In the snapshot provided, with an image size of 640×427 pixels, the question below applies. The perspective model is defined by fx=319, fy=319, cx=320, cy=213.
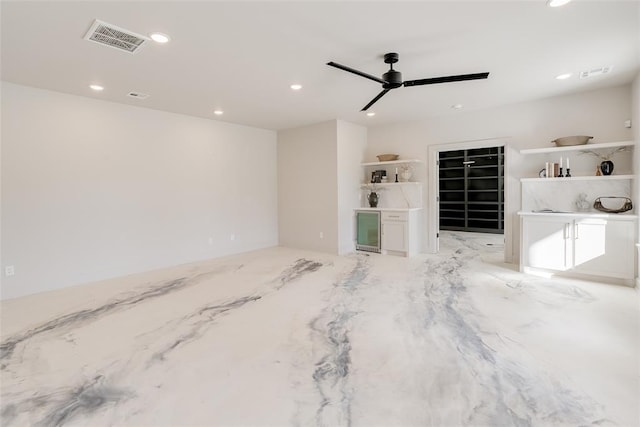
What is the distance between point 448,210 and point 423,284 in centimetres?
631

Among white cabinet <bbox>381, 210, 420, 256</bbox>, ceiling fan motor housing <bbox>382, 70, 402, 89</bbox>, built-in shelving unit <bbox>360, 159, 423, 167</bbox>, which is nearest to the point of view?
ceiling fan motor housing <bbox>382, 70, 402, 89</bbox>

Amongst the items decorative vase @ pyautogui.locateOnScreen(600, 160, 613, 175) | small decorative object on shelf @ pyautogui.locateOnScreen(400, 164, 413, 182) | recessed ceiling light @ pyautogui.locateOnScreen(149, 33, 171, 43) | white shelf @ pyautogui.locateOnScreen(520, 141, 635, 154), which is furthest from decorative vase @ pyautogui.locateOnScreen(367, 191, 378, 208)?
recessed ceiling light @ pyautogui.locateOnScreen(149, 33, 171, 43)

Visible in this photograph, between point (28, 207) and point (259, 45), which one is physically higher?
point (259, 45)

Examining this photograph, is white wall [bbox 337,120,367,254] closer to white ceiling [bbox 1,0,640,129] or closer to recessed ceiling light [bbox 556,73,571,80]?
white ceiling [bbox 1,0,640,129]

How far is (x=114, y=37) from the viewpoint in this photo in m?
2.75

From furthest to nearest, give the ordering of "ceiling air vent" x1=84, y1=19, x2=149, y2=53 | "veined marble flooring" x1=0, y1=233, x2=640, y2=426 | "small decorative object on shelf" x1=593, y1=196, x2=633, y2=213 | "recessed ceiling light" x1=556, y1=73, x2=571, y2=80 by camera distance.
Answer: "small decorative object on shelf" x1=593, y1=196, x2=633, y2=213 < "recessed ceiling light" x1=556, y1=73, x2=571, y2=80 < "ceiling air vent" x1=84, y1=19, x2=149, y2=53 < "veined marble flooring" x1=0, y1=233, x2=640, y2=426

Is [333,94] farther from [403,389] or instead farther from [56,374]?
[56,374]

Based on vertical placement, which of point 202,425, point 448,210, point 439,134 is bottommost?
point 202,425

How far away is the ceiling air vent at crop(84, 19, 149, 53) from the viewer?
2.59 m

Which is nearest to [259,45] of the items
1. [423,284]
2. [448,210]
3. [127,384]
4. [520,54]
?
[520,54]

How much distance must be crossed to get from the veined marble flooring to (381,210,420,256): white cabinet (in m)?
1.68

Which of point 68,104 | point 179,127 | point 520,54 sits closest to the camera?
point 520,54

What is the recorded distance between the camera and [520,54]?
3.23 metres

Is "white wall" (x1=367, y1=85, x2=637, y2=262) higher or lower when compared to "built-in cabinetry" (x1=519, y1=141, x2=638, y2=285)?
higher
